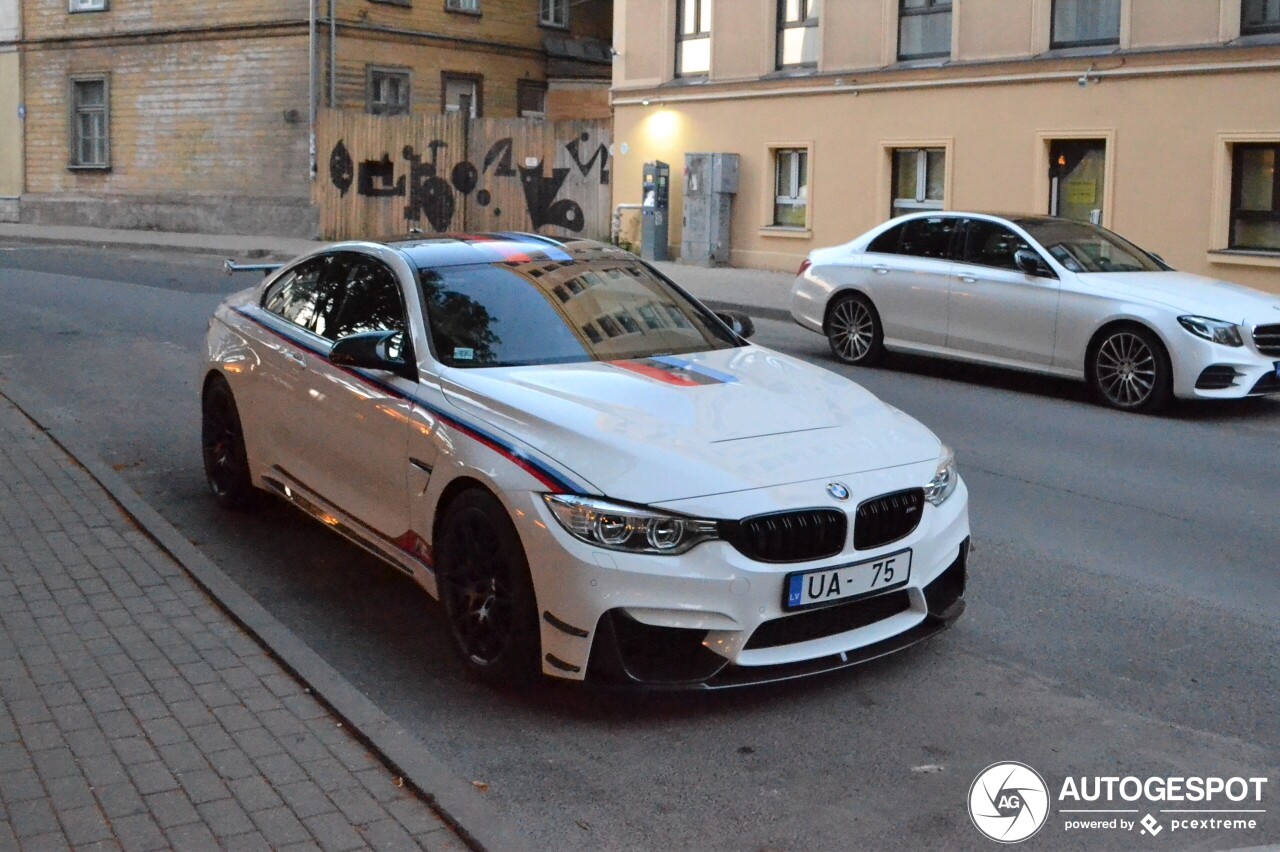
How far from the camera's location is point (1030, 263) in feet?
42.1

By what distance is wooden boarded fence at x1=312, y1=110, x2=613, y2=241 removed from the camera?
29.8 m

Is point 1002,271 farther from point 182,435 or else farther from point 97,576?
point 97,576

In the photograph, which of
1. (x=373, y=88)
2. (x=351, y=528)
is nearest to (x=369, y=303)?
(x=351, y=528)

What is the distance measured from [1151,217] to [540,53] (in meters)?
20.1

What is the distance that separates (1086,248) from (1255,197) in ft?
23.5

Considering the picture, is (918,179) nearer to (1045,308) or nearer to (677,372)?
(1045,308)

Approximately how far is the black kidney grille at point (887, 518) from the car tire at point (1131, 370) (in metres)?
7.24

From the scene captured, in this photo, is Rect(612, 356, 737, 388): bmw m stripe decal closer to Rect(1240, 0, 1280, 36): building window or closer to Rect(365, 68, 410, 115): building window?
Rect(1240, 0, 1280, 36): building window

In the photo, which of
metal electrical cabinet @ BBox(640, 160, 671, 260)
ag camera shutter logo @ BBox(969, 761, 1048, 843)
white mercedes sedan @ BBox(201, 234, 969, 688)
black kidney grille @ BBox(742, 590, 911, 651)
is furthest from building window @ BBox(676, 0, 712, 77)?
ag camera shutter logo @ BBox(969, 761, 1048, 843)

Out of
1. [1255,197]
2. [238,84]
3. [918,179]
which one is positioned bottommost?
[1255,197]

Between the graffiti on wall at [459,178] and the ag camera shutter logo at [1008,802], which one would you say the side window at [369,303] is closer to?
the ag camera shutter logo at [1008,802]

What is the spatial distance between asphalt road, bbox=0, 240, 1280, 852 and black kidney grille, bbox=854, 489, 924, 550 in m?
0.60

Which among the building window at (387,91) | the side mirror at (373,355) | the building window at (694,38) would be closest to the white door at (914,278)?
the side mirror at (373,355)

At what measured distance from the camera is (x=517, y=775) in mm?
4766
